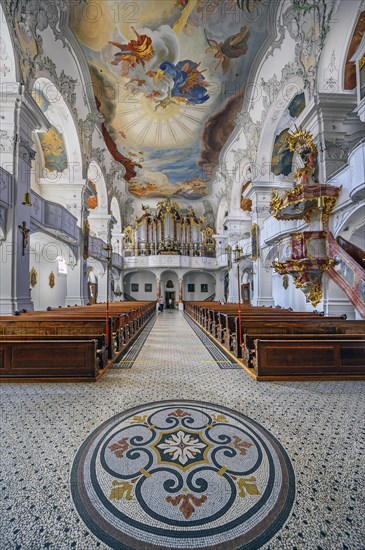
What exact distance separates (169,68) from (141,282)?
17661mm

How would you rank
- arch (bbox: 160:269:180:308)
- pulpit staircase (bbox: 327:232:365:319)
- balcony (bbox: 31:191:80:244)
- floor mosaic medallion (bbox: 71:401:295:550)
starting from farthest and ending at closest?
1. arch (bbox: 160:269:180:308)
2. balcony (bbox: 31:191:80:244)
3. pulpit staircase (bbox: 327:232:365:319)
4. floor mosaic medallion (bbox: 71:401:295:550)

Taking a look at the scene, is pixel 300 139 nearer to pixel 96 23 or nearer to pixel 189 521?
pixel 96 23

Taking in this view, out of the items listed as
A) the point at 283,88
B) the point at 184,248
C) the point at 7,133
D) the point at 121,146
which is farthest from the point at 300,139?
the point at 184,248

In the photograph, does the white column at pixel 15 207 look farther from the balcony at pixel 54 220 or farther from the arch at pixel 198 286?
the arch at pixel 198 286

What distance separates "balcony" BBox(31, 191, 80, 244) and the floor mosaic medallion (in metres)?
7.95

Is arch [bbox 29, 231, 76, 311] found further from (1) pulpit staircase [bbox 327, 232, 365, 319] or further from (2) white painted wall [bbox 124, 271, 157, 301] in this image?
(2) white painted wall [bbox 124, 271, 157, 301]

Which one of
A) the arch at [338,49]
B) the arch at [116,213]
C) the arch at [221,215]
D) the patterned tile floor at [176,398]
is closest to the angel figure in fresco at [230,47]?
the arch at [338,49]

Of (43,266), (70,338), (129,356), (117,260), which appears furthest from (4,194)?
(117,260)

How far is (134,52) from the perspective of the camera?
10156 mm

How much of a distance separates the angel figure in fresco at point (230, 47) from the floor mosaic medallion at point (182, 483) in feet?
41.3

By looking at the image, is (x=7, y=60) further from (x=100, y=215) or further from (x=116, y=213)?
(x=116, y=213)

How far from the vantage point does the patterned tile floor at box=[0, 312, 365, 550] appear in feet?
4.78

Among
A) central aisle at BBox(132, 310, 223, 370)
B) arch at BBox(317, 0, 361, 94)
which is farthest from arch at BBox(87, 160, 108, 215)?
arch at BBox(317, 0, 361, 94)

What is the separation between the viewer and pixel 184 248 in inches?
936
